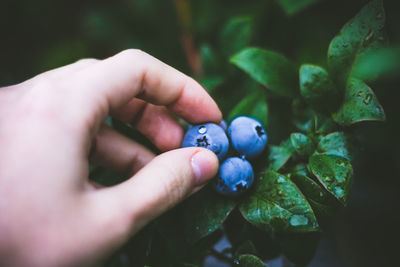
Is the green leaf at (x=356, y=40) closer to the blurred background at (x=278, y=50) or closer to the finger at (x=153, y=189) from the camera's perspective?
the blurred background at (x=278, y=50)

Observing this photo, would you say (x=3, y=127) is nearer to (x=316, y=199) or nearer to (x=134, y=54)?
(x=134, y=54)

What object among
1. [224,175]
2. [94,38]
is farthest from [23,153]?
[94,38]

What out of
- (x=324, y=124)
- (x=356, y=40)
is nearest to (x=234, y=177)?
(x=324, y=124)

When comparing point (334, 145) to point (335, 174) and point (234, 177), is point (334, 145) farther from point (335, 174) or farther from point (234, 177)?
point (234, 177)

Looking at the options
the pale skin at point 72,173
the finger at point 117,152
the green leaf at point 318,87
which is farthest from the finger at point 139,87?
the green leaf at point 318,87

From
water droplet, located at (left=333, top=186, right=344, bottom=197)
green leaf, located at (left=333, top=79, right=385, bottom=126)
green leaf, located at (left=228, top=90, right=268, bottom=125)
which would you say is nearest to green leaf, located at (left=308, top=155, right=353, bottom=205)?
water droplet, located at (left=333, top=186, right=344, bottom=197)

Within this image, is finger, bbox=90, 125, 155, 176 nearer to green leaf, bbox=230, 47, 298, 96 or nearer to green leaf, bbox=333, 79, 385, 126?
green leaf, bbox=230, 47, 298, 96

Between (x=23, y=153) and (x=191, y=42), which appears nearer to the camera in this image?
(x=23, y=153)
